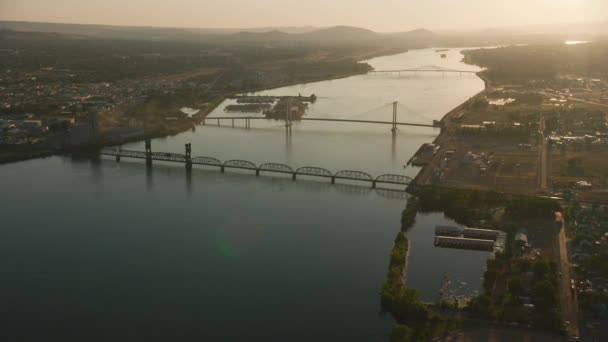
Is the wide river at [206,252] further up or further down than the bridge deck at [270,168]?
further down

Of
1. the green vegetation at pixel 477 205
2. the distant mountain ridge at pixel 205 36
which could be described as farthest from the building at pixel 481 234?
the distant mountain ridge at pixel 205 36

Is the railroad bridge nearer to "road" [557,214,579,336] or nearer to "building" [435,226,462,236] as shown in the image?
"building" [435,226,462,236]

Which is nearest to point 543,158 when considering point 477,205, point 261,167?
point 477,205

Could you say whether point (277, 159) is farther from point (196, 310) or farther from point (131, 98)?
point (131, 98)

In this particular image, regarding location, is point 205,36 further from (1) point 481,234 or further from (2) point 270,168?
(1) point 481,234

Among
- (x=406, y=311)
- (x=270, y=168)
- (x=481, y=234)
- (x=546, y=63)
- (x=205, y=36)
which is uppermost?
(x=205, y=36)

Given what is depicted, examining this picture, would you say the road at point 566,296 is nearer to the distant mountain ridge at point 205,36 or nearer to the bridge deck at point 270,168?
the bridge deck at point 270,168
